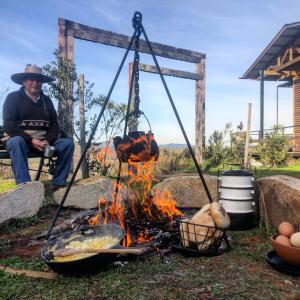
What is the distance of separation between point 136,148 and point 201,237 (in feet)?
4.36

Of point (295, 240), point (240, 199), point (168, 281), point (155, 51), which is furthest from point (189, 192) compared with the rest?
point (155, 51)

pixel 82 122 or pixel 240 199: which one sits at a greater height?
pixel 82 122

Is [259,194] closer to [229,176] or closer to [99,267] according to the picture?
[229,176]

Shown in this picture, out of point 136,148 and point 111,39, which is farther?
point 111,39

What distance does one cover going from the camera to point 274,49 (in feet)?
57.8

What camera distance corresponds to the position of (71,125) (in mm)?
7184

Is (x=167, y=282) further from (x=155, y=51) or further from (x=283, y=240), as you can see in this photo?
(x=155, y=51)

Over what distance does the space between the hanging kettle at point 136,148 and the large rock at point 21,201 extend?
1.51 meters

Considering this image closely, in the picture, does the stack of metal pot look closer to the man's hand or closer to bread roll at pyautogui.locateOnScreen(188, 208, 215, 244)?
bread roll at pyautogui.locateOnScreen(188, 208, 215, 244)

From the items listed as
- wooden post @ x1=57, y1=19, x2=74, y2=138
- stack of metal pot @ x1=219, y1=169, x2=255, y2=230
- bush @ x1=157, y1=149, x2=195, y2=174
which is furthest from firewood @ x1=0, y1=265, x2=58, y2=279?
bush @ x1=157, y1=149, x2=195, y2=174

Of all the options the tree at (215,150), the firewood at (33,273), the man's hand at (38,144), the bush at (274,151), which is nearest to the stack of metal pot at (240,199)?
the firewood at (33,273)

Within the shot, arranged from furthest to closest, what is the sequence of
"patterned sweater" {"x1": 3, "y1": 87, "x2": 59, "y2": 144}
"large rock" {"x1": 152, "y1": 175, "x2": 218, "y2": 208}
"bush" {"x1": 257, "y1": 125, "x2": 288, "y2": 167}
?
"bush" {"x1": 257, "y1": 125, "x2": 288, "y2": 167}, "large rock" {"x1": 152, "y1": 175, "x2": 218, "y2": 208}, "patterned sweater" {"x1": 3, "y1": 87, "x2": 59, "y2": 144}

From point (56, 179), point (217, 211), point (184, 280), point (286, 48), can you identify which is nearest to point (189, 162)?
point (56, 179)

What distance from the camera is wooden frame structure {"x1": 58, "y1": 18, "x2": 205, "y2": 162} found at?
7.34 meters
